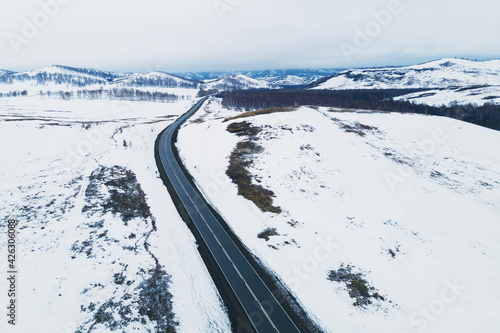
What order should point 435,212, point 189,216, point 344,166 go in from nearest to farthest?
1. point 189,216
2. point 435,212
3. point 344,166

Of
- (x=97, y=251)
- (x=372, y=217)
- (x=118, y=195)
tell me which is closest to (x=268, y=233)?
(x=372, y=217)

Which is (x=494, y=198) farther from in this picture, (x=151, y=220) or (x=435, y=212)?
(x=151, y=220)

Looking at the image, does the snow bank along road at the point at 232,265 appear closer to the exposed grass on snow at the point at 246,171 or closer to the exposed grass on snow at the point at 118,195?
the exposed grass on snow at the point at 118,195

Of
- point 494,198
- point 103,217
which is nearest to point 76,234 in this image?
point 103,217

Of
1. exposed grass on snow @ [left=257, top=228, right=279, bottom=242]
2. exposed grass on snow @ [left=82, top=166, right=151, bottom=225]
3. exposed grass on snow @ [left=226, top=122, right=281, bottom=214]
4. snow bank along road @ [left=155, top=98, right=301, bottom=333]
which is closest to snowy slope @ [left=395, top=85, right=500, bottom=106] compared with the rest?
exposed grass on snow @ [left=226, top=122, right=281, bottom=214]

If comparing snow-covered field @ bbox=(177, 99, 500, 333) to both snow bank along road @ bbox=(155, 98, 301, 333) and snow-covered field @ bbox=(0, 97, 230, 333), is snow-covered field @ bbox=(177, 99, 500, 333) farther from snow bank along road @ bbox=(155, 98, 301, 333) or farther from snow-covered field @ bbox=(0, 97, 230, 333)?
snow-covered field @ bbox=(0, 97, 230, 333)

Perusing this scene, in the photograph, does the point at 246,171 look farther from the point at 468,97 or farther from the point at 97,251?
the point at 468,97

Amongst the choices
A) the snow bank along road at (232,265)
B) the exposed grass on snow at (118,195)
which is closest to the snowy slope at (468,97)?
the snow bank along road at (232,265)
